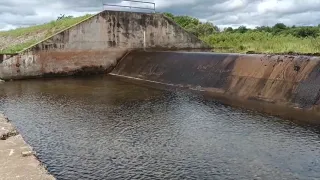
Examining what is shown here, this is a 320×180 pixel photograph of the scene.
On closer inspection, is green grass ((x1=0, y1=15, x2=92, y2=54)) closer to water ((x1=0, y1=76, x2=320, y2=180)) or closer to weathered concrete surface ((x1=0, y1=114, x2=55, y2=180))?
water ((x1=0, y1=76, x2=320, y2=180))

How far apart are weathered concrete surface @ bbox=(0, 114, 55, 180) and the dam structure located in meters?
5.44

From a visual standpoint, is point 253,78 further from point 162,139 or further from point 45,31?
point 45,31

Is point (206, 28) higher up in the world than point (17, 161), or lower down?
higher up

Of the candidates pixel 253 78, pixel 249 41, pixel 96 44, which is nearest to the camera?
pixel 253 78

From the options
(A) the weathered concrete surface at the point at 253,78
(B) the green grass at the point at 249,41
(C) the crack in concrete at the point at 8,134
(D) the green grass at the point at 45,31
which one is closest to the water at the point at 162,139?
(C) the crack in concrete at the point at 8,134

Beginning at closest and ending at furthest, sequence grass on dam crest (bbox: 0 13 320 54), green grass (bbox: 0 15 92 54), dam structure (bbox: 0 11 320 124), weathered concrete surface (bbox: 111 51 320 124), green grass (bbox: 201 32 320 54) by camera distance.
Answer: weathered concrete surface (bbox: 111 51 320 124) → dam structure (bbox: 0 11 320 124) → grass on dam crest (bbox: 0 13 320 54) → green grass (bbox: 201 32 320 54) → green grass (bbox: 0 15 92 54)

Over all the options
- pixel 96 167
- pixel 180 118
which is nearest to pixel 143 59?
pixel 180 118

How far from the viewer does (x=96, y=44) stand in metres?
18.0

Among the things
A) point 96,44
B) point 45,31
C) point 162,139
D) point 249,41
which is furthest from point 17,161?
point 249,41

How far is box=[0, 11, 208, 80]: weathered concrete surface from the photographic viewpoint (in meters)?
16.5

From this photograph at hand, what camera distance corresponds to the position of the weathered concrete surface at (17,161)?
4112mm

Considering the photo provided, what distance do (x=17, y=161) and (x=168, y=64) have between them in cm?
1122

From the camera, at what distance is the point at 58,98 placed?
1125cm

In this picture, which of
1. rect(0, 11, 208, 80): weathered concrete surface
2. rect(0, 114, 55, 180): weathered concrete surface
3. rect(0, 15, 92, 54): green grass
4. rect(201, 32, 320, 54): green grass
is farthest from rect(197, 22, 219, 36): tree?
rect(0, 114, 55, 180): weathered concrete surface
